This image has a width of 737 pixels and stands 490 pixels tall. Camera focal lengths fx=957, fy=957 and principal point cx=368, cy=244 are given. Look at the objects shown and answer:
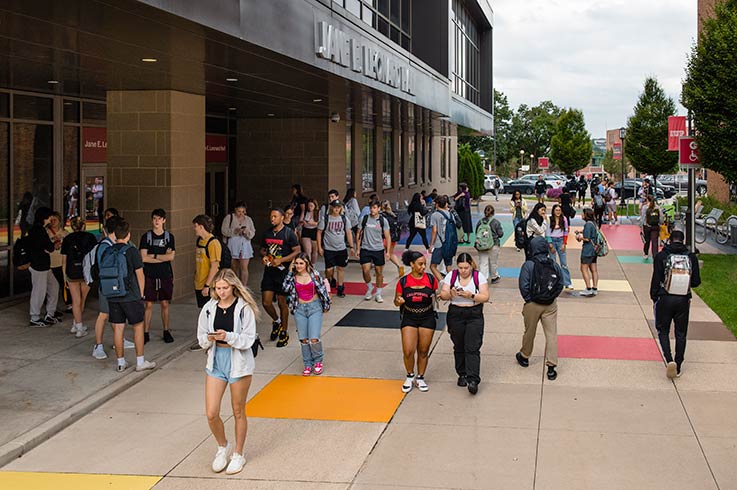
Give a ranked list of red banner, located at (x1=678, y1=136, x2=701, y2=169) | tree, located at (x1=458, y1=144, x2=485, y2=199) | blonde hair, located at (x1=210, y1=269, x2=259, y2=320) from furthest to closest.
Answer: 1. tree, located at (x1=458, y1=144, x2=485, y2=199)
2. red banner, located at (x1=678, y1=136, x2=701, y2=169)
3. blonde hair, located at (x1=210, y1=269, x2=259, y2=320)

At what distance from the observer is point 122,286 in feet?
35.3

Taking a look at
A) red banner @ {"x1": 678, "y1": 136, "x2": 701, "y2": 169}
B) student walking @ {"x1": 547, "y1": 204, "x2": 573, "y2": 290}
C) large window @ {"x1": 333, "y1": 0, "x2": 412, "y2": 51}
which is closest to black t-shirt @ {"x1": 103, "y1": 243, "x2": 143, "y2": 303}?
student walking @ {"x1": 547, "y1": 204, "x2": 573, "y2": 290}

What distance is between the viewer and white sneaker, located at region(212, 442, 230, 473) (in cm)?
773

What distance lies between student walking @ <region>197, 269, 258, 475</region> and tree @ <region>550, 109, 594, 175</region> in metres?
72.4

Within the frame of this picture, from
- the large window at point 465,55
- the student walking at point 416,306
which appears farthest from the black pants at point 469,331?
the large window at point 465,55

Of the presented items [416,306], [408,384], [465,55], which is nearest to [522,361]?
[408,384]

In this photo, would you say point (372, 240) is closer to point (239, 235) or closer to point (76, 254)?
point (239, 235)

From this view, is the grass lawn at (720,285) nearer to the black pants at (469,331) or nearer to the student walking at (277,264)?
the black pants at (469,331)

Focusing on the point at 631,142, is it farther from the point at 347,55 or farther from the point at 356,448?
the point at 356,448

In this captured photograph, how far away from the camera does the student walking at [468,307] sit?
1010cm

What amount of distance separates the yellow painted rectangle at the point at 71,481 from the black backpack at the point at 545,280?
16.6ft

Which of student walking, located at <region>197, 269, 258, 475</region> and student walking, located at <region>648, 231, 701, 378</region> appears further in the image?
student walking, located at <region>648, 231, 701, 378</region>

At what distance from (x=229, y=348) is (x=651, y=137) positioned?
4069 centimetres

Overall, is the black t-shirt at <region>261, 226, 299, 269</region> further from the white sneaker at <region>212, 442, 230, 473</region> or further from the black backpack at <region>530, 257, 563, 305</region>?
the white sneaker at <region>212, 442, 230, 473</region>
